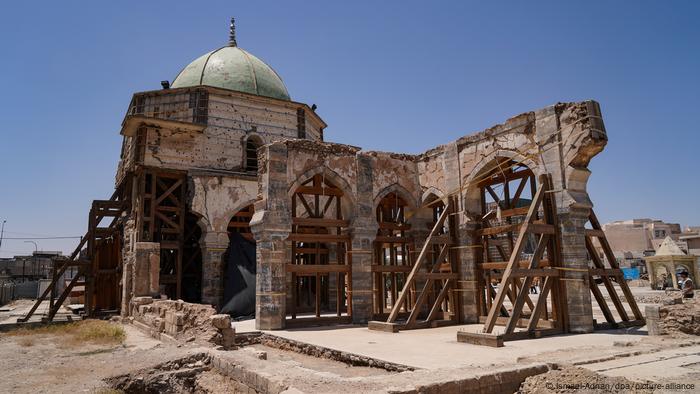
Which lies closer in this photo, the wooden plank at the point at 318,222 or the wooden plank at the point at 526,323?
the wooden plank at the point at 526,323

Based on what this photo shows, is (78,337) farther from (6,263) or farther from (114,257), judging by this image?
(6,263)

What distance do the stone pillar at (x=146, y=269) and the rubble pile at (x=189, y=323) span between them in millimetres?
1482

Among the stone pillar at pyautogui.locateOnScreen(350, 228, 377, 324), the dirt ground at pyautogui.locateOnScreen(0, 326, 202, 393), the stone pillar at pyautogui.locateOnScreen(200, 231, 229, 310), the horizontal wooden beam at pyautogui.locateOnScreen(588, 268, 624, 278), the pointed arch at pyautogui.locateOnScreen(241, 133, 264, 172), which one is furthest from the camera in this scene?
the pointed arch at pyautogui.locateOnScreen(241, 133, 264, 172)

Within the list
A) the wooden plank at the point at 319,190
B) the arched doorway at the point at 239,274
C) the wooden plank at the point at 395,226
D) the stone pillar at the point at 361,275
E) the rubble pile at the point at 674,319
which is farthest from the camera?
the arched doorway at the point at 239,274

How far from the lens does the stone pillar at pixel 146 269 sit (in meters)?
14.9

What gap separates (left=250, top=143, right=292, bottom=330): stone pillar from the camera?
1145 cm

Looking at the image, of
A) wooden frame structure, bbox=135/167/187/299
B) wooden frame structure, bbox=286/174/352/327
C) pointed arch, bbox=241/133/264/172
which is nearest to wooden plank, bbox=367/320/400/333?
wooden frame structure, bbox=286/174/352/327

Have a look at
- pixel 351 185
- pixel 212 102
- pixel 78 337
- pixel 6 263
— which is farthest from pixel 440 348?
pixel 6 263

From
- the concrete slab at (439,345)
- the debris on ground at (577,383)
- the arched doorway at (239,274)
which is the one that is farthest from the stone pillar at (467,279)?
the arched doorway at (239,274)

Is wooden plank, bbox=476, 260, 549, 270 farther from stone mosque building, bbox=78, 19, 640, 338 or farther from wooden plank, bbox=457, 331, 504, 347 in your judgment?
wooden plank, bbox=457, 331, 504, 347

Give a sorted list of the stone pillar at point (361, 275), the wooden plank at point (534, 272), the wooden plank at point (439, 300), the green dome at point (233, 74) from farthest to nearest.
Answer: the green dome at point (233, 74)
the stone pillar at point (361, 275)
the wooden plank at point (439, 300)
the wooden plank at point (534, 272)

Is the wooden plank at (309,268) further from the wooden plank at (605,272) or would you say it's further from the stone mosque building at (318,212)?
the wooden plank at (605,272)

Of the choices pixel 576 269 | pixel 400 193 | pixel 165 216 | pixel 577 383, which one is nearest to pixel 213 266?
pixel 165 216

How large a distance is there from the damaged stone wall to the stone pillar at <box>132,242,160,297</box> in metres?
5.06
